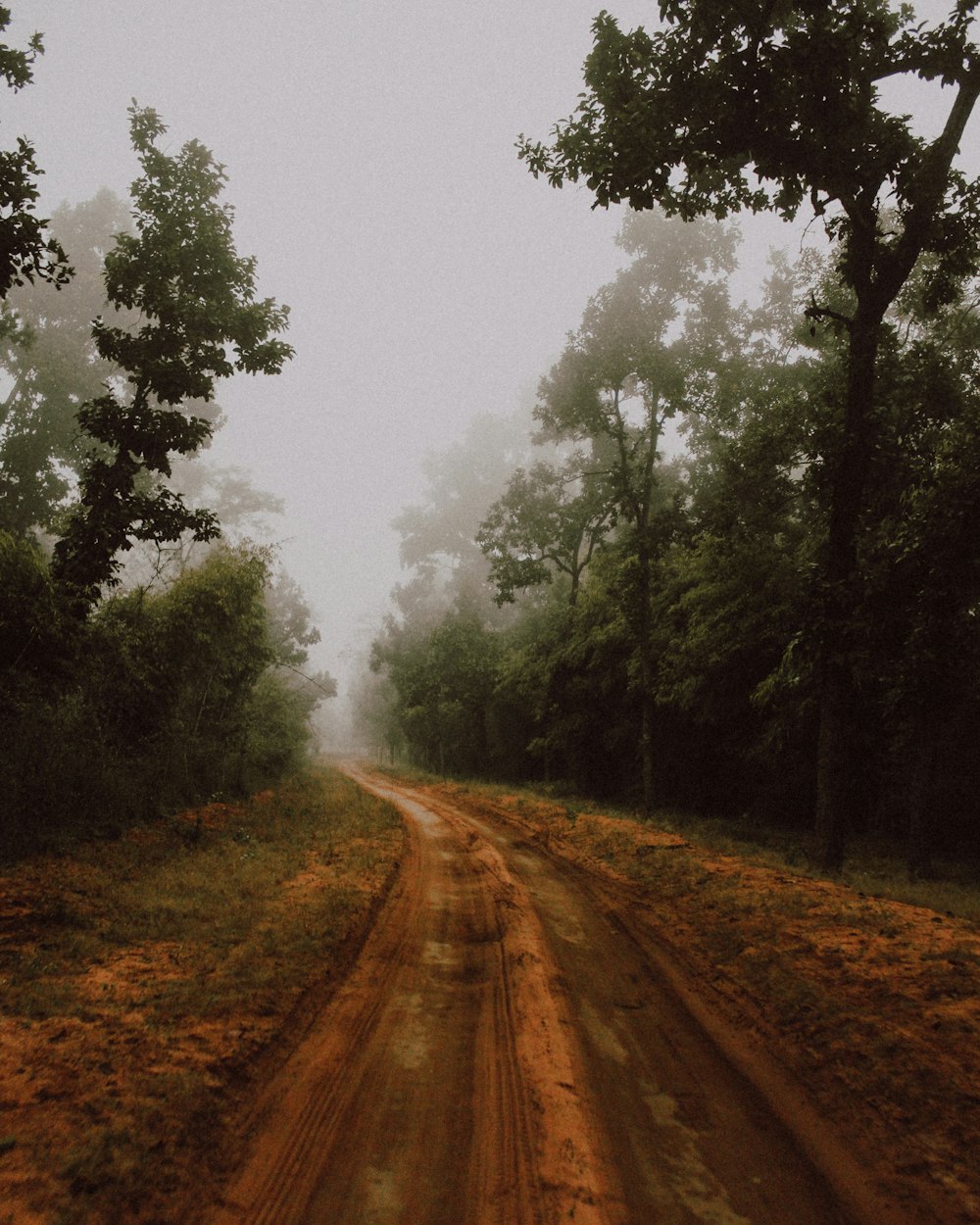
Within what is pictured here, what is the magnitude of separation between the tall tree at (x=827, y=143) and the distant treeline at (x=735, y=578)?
502mm

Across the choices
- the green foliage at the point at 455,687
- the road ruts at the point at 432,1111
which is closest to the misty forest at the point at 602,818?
the road ruts at the point at 432,1111

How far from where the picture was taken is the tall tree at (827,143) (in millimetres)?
7336

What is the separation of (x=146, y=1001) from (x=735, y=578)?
12.9 m

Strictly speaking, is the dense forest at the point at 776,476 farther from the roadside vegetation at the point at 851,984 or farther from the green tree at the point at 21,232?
the green tree at the point at 21,232

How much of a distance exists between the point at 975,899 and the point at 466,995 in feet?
27.9

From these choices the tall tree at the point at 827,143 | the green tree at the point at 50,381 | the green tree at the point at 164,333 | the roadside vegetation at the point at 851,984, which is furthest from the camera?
the green tree at the point at 50,381

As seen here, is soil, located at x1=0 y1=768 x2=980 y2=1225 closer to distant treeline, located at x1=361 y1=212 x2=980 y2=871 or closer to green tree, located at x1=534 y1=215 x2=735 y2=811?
distant treeline, located at x1=361 y1=212 x2=980 y2=871

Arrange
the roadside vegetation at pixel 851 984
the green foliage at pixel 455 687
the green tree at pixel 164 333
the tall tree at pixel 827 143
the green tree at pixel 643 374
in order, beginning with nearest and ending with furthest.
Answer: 1. the roadside vegetation at pixel 851 984
2. the tall tree at pixel 827 143
3. the green tree at pixel 164 333
4. the green tree at pixel 643 374
5. the green foliage at pixel 455 687

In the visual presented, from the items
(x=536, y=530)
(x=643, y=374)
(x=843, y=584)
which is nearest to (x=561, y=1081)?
(x=843, y=584)

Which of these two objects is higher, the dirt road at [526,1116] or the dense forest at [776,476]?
the dense forest at [776,476]

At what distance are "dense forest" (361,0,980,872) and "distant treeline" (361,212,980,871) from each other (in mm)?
68

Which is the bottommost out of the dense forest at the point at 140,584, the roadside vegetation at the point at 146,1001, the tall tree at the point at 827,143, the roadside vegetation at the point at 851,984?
the roadside vegetation at the point at 146,1001

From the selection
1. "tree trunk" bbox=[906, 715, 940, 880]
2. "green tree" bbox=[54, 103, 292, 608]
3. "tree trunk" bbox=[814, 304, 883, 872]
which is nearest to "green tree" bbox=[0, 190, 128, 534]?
"green tree" bbox=[54, 103, 292, 608]

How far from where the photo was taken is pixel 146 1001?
161 inches
